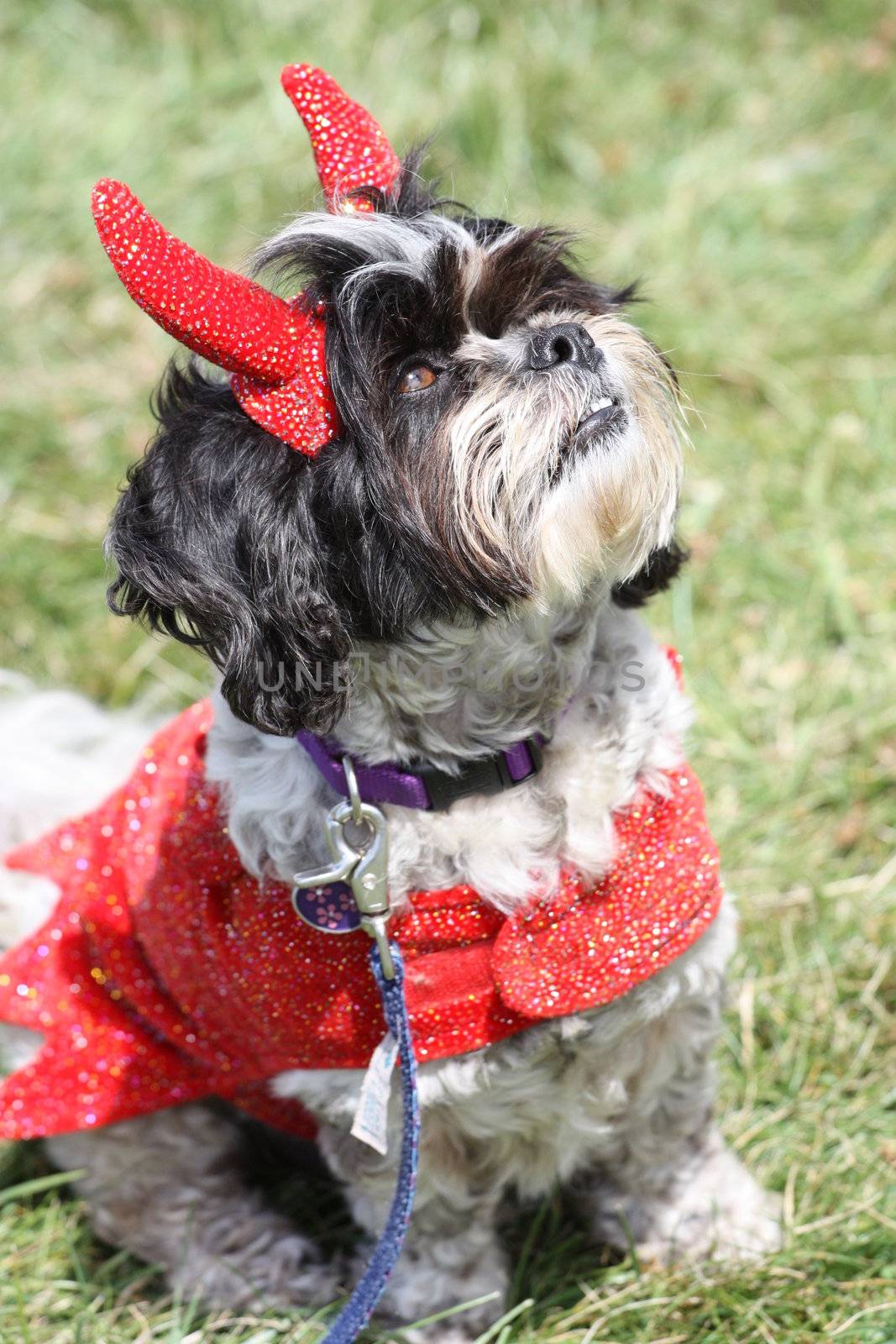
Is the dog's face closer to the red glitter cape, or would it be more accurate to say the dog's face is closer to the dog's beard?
the dog's beard

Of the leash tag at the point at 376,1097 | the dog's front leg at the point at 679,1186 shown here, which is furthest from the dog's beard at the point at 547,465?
the dog's front leg at the point at 679,1186

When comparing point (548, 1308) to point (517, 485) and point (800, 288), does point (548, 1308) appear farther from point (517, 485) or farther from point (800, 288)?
point (800, 288)

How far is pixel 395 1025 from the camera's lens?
2.13 metres

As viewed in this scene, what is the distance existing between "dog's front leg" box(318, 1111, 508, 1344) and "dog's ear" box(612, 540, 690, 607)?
3.03 ft

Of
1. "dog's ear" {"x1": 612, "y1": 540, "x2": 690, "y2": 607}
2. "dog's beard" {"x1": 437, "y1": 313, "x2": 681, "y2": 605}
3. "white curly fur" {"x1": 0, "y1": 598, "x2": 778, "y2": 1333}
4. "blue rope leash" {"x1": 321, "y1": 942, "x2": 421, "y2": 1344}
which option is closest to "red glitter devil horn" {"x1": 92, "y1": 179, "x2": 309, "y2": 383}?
"dog's beard" {"x1": 437, "y1": 313, "x2": 681, "y2": 605}

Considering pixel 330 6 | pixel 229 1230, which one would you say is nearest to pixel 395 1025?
pixel 229 1230

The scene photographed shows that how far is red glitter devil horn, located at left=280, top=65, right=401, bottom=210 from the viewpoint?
2.14 m

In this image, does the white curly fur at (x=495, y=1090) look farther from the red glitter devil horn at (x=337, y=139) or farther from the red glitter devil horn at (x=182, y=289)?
the red glitter devil horn at (x=337, y=139)

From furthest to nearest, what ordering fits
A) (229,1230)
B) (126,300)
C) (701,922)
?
1. (126,300)
2. (229,1230)
3. (701,922)

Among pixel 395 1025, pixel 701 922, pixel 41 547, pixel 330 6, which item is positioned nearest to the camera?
pixel 395 1025

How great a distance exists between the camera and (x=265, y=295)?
189cm

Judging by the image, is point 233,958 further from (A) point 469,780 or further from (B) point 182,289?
(B) point 182,289

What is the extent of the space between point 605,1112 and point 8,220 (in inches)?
155

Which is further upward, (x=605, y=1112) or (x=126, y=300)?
(x=126, y=300)
